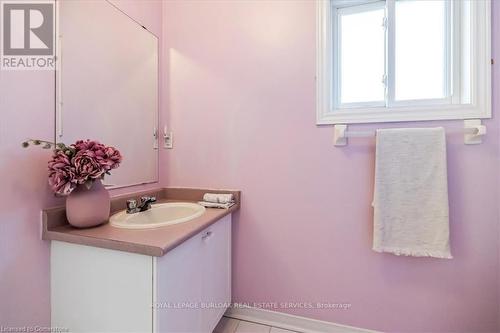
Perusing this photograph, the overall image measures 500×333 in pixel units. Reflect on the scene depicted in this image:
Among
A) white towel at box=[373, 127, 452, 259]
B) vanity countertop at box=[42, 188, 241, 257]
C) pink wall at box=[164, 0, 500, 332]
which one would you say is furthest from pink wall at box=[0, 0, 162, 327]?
white towel at box=[373, 127, 452, 259]

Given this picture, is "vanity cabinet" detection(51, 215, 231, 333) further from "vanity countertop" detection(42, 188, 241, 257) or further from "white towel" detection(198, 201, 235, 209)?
"white towel" detection(198, 201, 235, 209)

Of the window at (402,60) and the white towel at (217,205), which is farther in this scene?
the white towel at (217,205)

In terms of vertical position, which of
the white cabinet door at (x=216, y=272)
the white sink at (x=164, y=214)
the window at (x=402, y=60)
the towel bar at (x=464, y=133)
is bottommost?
the white cabinet door at (x=216, y=272)

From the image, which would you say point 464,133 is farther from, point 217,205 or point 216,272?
point 216,272

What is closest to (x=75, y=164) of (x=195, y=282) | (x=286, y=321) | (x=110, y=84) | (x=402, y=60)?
(x=110, y=84)

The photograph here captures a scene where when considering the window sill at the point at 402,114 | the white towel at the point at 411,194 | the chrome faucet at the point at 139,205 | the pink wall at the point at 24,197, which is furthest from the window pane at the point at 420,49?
the pink wall at the point at 24,197

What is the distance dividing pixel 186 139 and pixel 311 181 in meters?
0.86

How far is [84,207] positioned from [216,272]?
69cm

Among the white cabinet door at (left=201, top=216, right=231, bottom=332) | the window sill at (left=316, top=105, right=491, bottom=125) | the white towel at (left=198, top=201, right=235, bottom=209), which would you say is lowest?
the white cabinet door at (left=201, top=216, right=231, bottom=332)

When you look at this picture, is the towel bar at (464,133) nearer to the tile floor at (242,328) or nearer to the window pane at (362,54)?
the window pane at (362,54)

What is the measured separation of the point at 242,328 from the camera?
1380mm

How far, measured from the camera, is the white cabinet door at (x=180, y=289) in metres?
0.78

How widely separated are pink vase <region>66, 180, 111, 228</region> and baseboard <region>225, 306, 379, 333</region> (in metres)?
1.04

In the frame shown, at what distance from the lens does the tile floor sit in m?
1.36
